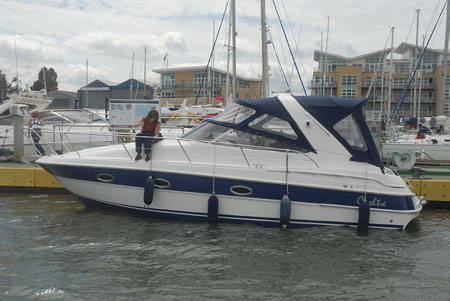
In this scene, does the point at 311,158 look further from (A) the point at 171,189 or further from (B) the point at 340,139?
(A) the point at 171,189

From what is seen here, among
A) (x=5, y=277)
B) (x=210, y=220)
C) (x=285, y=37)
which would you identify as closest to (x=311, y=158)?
(x=210, y=220)

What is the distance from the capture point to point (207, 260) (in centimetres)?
627

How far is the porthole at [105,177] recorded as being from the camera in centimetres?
822

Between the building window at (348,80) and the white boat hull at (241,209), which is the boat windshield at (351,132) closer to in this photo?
the white boat hull at (241,209)

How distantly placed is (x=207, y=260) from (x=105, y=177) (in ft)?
9.70

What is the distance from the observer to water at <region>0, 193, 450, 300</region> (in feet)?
17.4

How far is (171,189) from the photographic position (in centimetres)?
801

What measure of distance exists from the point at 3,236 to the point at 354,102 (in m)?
6.29

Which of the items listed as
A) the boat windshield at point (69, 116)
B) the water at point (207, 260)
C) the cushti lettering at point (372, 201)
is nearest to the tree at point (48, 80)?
the boat windshield at point (69, 116)

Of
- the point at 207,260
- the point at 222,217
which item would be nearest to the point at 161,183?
the point at 222,217

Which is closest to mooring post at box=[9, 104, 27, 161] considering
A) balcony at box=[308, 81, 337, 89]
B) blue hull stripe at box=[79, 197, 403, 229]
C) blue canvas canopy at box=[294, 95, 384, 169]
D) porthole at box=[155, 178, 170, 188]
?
blue hull stripe at box=[79, 197, 403, 229]

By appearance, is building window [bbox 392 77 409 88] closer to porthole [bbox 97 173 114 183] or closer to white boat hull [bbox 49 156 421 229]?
white boat hull [bbox 49 156 421 229]

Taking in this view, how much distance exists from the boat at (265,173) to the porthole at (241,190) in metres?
0.02

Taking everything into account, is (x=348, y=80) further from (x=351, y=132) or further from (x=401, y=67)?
(x=351, y=132)
